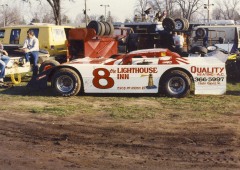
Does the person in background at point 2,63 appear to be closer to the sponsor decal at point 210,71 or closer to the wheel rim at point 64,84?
the wheel rim at point 64,84

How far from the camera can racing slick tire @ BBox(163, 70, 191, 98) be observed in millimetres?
10328

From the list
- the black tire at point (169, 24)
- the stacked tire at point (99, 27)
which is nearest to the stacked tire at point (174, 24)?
the black tire at point (169, 24)

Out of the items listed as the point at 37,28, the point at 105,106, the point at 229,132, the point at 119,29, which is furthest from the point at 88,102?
the point at 119,29

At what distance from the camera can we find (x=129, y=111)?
8.87 meters

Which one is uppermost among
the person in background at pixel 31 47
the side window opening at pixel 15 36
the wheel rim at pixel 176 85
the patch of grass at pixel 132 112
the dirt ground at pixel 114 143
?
the side window opening at pixel 15 36

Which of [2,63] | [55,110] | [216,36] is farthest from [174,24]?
[55,110]

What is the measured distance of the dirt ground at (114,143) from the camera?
555 centimetres

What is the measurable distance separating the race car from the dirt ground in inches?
82.7

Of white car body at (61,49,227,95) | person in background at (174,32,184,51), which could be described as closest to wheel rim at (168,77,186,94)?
white car body at (61,49,227,95)

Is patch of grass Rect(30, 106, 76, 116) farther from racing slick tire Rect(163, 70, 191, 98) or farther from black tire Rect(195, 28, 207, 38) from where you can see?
black tire Rect(195, 28, 207, 38)

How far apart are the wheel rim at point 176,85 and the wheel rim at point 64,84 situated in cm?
248

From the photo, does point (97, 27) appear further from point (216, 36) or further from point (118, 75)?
point (216, 36)

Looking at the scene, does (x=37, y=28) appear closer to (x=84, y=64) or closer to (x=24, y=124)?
→ (x=84, y=64)

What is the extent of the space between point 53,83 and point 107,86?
1.43 meters
